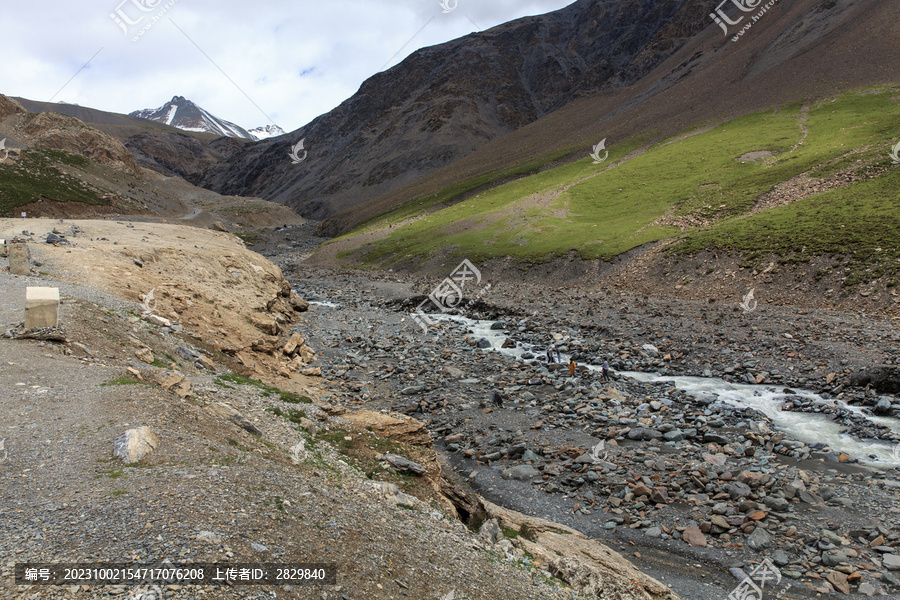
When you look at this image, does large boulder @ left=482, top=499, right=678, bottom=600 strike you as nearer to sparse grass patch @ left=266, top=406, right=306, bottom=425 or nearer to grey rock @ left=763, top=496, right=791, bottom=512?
grey rock @ left=763, top=496, right=791, bottom=512

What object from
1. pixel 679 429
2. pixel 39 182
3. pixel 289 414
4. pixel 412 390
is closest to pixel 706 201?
pixel 679 429

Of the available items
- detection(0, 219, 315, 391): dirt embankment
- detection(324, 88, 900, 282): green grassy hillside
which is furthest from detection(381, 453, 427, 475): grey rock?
detection(324, 88, 900, 282): green grassy hillside

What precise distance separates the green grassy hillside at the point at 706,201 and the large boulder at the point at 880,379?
1833 centimetres

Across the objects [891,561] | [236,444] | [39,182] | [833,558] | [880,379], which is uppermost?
[39,182]

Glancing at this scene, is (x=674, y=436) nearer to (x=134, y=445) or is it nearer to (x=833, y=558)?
(x=833, y=558)

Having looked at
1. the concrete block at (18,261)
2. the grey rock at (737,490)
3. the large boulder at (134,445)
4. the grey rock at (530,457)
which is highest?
the concrete block at (18,261)

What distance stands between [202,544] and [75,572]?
1528 mm

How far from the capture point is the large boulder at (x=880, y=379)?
21.8 metres

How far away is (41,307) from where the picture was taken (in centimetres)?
1487

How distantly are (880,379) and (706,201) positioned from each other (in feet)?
149

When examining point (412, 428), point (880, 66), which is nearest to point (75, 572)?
point (412, 428)

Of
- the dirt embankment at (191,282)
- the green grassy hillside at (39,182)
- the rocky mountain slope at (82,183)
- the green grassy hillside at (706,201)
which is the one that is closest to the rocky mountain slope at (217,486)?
the dirt embankment at (191,282)

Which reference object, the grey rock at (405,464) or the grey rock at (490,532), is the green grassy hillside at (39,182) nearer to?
the grey rock at (405,464)

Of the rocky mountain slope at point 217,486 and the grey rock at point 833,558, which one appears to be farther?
the grey rock at point 833,558
